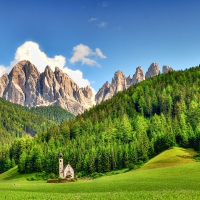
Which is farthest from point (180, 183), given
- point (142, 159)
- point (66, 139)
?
point (66, 139)

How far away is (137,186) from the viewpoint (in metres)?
53.5

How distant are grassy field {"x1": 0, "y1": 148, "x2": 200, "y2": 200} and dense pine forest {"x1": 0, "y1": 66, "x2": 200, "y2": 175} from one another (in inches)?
444

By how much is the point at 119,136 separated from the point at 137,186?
295 feet

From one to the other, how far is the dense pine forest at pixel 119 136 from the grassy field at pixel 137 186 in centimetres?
1129

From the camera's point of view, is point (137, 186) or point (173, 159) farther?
point (173, 159)

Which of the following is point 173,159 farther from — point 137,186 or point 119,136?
point 119,136

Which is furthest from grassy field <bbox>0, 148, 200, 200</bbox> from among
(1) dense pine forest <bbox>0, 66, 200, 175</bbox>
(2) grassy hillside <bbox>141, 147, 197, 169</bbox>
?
(1) dense pine forest <bbox>0, 66, 200, 175</bbox>

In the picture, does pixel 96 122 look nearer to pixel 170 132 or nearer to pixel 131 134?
pixel 131 134

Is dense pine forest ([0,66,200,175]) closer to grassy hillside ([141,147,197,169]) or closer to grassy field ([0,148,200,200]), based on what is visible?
grassy hillside ([141,147,197,169])

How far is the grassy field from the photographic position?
4091 centimetres

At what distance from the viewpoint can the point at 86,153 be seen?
122625 millimetres

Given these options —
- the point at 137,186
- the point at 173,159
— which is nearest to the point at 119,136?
the point at 173,159

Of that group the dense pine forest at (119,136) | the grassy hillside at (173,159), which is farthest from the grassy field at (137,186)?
the dense pine forest at (119,136)

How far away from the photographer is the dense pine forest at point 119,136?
112000mm
